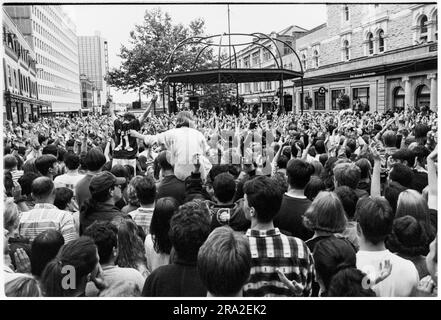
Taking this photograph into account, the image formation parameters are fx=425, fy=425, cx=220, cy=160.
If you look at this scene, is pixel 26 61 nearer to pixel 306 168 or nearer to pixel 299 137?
pixel 299 137

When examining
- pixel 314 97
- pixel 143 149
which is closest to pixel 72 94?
pixel 314 97

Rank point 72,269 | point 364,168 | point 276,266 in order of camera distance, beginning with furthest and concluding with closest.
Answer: point 364,168 → point 276,266 → point 72,269

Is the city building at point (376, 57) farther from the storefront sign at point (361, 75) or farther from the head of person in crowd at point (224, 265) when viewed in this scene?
the head of person in crowd at point (224, 265)

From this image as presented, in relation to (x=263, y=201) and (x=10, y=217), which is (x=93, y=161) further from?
(x=263, y=201)

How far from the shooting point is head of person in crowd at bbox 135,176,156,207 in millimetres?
4379

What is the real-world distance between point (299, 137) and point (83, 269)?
7.84m

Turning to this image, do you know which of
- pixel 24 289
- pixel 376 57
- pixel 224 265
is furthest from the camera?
pixel 376 57

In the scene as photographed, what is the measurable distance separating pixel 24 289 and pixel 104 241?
2.28 ft

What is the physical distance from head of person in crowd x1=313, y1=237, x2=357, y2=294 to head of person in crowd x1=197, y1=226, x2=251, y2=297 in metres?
0.69

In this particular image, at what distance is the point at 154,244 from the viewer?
3402mm

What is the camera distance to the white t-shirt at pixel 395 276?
2777 millimetres

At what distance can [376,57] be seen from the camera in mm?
29656

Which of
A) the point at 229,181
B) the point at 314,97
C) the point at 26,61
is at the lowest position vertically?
the point at 229,181

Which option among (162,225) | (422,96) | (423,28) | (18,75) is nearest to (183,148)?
(162,225)
